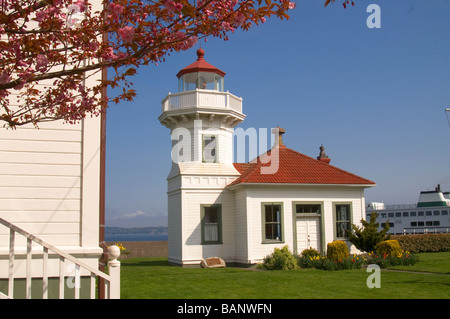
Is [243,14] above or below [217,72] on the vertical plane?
below

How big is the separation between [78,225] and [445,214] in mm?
70126

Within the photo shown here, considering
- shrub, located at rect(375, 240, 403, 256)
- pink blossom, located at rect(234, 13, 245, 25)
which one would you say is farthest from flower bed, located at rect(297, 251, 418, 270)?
pink blossom, located at rect(234, 13, 245, 25)

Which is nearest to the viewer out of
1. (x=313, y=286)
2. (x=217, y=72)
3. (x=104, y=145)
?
(x=104, y=145)

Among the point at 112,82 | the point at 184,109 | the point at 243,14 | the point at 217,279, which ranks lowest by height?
the point at 217,279

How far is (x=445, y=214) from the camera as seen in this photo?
68.2m

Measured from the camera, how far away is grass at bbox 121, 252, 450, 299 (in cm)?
1162

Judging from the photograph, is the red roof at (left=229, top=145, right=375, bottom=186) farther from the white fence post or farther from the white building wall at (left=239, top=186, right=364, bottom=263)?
the white fence post

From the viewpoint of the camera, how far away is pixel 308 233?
2178cm

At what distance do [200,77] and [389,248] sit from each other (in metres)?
12.0

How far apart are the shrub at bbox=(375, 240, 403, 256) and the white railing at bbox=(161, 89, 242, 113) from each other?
917 cm

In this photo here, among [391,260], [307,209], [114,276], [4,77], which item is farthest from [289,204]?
[4,77]
